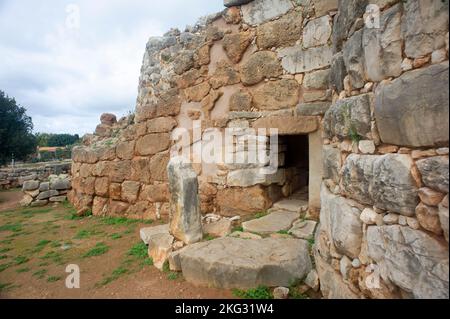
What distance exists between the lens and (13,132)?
14.6 metres

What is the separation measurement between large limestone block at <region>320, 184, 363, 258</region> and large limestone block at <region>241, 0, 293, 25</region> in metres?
3.11

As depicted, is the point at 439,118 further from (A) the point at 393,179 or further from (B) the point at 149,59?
(B) the point at 149,59

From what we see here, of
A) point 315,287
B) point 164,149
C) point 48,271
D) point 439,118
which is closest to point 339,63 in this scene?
point 439,118

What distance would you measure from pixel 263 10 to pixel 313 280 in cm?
390

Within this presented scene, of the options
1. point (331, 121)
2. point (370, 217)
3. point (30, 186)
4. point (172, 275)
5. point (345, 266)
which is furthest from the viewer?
point (30, 186)

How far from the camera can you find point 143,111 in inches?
226

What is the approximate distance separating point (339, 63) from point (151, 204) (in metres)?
4.51

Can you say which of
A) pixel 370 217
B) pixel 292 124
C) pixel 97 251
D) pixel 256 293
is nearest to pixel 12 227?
pixel 97 251

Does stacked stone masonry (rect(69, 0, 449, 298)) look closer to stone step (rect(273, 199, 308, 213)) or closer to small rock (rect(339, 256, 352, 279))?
small rock (rect(339, 256, 352, 279))

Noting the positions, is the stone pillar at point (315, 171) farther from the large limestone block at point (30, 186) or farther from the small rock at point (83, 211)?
the large limestone block at point (30, 186)

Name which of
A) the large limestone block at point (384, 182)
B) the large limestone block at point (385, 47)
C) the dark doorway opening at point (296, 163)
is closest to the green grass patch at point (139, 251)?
the dark doorway opening at point (296, 163)

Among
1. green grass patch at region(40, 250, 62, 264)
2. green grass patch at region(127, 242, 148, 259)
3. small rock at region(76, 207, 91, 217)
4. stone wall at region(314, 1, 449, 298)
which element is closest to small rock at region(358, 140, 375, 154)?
stone wall at region(314, 1, 449, 298)

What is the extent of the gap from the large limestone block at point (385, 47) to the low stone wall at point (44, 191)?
29.1 feet

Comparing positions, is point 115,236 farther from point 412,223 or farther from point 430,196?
point 430,196
